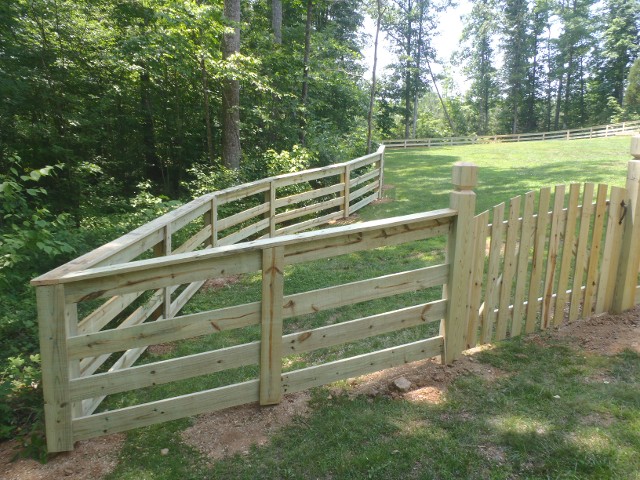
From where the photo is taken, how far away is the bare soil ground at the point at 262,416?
2.51m

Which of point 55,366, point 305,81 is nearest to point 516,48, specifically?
point 305,81

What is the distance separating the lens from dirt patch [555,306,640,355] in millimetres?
3617

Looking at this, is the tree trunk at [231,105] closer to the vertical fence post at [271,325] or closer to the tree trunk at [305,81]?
the tree trunk at [305,81]

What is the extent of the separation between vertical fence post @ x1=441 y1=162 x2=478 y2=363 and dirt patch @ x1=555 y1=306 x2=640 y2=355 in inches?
45.0

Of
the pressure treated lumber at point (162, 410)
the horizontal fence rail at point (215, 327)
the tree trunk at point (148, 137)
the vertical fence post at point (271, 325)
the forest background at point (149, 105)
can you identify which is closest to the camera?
A: the horizontal fence rail at point (215, 327)

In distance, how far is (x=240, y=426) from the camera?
2795 millimetres

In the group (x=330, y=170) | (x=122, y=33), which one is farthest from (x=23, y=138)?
(x=330, y=170)

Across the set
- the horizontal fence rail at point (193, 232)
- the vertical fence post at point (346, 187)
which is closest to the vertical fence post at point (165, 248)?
the horizontal fence rail at point (193, 232)

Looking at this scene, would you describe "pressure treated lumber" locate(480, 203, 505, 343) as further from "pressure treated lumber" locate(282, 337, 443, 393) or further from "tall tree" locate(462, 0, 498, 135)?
"tall tree" locate(462, 0, 498, 135)

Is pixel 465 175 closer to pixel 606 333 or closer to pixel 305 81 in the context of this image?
pixel 606 333

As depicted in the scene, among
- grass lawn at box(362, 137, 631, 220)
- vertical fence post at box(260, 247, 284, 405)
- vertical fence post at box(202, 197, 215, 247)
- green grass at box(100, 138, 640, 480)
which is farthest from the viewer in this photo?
grass lawn at box(362, 137, 631, 220)

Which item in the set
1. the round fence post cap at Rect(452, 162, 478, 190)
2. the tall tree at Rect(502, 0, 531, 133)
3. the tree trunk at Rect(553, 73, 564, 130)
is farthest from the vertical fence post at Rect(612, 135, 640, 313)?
the tree trunk at Rect(553, 73, 564, 130)

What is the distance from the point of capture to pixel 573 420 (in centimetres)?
269

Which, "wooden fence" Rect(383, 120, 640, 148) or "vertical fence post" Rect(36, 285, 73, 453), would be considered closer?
"vertical fence post" Rect(36, 285, 73, 453)
